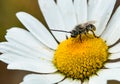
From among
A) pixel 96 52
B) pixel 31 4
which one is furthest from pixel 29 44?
pixel 31 4

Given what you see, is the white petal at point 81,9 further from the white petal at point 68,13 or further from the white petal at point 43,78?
the white petal at point 43,78

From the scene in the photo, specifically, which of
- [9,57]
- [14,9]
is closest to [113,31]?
[9,57]

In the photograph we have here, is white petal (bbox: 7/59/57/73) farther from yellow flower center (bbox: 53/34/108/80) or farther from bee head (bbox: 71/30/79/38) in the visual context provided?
bee head (bbox: 71/30/79/38)

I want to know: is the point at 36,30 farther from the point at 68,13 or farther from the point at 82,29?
the point at 82,29

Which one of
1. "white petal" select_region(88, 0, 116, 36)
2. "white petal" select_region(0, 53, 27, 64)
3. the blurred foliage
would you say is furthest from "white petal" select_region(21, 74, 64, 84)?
the blurred foliage

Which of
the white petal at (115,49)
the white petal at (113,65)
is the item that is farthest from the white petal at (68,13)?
the white petal at (113,65)

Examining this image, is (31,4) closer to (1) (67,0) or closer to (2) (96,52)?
(1) (67,0)
